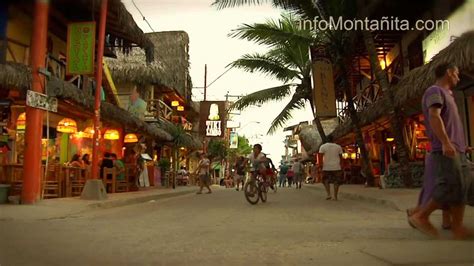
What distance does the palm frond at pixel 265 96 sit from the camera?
2141 cm

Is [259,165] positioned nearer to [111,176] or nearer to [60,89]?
[60,89]

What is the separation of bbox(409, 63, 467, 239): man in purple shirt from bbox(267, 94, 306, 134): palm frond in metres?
17.3

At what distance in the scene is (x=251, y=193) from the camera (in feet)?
37.4

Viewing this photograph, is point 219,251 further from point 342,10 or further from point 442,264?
point 342,10

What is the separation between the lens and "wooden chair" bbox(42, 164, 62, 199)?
1159 cm

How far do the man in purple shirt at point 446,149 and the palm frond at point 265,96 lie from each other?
16.7 metres

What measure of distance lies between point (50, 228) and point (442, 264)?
4925mm

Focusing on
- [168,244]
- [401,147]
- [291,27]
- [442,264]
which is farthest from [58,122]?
[442,264]

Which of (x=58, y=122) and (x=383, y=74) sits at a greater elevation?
(x=383, y=74)

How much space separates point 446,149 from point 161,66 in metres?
21.4

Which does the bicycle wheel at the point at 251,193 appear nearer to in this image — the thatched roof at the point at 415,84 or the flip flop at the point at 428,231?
the thatched roof at the point at 415,84

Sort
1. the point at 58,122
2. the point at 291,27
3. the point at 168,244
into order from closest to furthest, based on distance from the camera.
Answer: the point at 168,244, the point at 58,122, the point at 291,27

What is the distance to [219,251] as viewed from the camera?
4.53 m

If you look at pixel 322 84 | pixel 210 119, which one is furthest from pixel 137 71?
pixel 210 119
